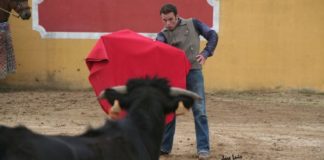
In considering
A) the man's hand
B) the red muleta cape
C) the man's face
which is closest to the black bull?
the red muleta cape

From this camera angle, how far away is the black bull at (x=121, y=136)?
386cm

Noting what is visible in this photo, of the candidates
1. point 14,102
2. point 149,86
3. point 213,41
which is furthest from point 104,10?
point 149,86

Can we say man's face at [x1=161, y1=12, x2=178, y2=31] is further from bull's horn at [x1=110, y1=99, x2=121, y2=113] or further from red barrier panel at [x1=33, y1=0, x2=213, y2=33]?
red barrier panel at [x1=33, y1=0, x2=213, y2=33]

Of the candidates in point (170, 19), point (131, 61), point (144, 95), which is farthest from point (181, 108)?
point (170, 19)

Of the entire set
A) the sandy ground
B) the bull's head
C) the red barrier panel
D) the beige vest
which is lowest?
the sandy ground

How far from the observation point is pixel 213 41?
7.68 metres

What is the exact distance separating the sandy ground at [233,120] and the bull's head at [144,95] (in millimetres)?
2538

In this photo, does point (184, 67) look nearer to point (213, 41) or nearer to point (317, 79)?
point (213, 41)

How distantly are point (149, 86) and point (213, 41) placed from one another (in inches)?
98.5

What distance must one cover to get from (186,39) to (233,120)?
3.42m

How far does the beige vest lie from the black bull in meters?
2.08

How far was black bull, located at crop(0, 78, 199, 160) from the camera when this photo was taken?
3.86 m

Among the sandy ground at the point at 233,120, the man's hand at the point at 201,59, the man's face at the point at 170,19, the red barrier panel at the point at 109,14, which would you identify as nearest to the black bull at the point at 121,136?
the man's hand at the point at 201,59

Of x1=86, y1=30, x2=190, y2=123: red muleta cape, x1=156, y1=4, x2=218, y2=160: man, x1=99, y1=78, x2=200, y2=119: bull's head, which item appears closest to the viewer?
x1=99, y1=78, x2=200, y2=119: bull's head
